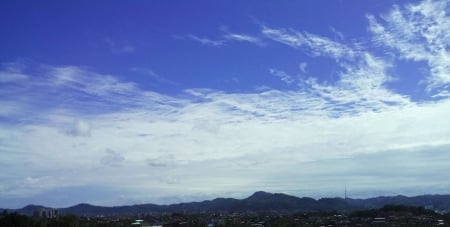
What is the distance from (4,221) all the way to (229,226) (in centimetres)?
4618

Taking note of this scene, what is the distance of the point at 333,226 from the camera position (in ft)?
378

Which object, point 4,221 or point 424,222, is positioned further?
point 424,222

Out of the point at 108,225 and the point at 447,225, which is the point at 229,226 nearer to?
the point at 108,225

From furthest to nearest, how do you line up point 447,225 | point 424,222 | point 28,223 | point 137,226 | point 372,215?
point 372,215 → point 137,226 → point 424,222 → point 447,225 → point 28,223

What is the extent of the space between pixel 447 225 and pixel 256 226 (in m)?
38.5

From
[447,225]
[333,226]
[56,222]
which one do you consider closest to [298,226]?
[333,226]

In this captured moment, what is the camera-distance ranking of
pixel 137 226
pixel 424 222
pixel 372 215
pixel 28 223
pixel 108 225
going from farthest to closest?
pixel 372 215, pixel 137 226, pixel 108 225, pixel 424 222, pixel 28 223

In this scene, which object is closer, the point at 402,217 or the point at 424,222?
the point at 424,222

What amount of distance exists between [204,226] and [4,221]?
154 ft

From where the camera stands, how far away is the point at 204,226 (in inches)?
4783

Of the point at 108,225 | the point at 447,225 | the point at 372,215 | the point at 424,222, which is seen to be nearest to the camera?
the point at 447,225

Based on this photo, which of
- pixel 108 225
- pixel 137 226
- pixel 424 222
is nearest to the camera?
pixel 424 222

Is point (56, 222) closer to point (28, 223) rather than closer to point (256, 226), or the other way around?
point (28, 223)

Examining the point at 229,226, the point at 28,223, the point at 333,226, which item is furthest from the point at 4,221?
the point at 333,226
